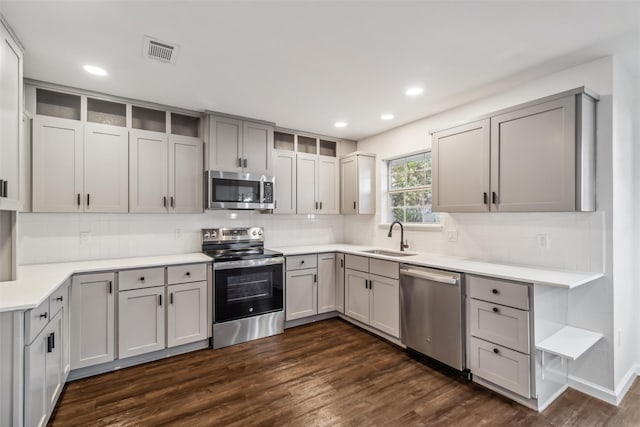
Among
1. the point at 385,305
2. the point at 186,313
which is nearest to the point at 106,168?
the point at 186,313

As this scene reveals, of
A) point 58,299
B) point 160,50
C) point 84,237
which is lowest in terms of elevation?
point 58,299

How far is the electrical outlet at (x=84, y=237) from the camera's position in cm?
308

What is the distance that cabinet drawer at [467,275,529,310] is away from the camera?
219 centimetres

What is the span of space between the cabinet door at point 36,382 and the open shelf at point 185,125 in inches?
92.5

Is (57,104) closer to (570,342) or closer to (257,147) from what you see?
(257,147)

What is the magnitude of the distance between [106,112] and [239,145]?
Answer: 52.8 inches

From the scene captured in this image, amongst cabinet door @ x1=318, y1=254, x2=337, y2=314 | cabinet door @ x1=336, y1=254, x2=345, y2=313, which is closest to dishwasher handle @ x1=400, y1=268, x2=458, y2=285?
cabinet door @ x1=336, y1=254, x2=345, y2=313

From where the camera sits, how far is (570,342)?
223 cm

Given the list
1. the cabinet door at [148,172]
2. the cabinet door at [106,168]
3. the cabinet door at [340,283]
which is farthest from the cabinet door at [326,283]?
the cabinet door at [106,168]

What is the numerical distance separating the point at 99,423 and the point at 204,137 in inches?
107

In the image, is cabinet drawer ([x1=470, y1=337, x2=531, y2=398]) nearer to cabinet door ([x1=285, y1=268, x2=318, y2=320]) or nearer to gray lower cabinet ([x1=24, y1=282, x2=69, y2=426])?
cabinet door ([x1=285, y1=268, x2=318, y2=320])

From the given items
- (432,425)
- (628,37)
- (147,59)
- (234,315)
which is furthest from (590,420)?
(147,59)

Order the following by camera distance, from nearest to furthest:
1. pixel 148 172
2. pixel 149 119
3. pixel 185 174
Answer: pixel 148 172
pixel 149 119
pixel 185 174

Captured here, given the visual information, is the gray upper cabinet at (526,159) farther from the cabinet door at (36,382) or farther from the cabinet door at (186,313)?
the cabinet door at (36,382)
